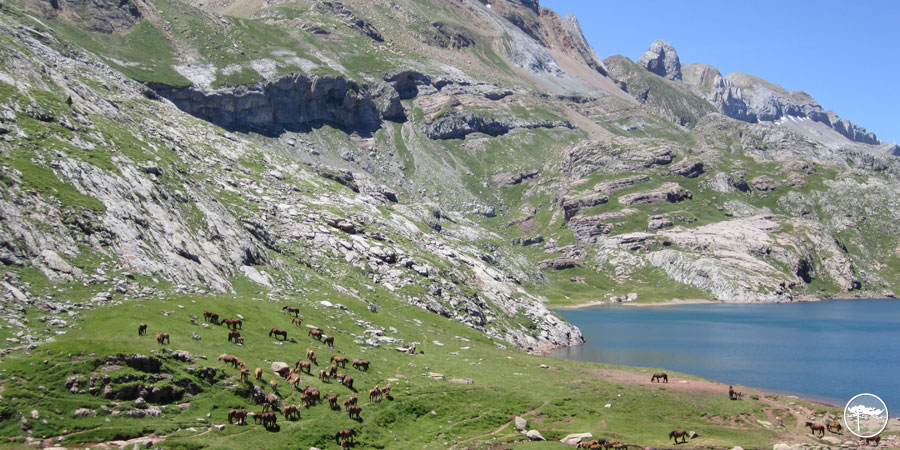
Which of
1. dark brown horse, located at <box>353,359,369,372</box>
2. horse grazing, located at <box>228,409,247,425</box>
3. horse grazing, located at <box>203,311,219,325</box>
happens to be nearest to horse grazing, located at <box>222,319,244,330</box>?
horse grazing, located at <box>203,311,219,325</box>

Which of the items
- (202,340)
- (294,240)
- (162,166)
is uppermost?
(162,166)

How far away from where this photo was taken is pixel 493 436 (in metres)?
46.2

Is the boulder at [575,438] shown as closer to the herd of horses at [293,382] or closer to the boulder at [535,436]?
the boulder at [535,436]

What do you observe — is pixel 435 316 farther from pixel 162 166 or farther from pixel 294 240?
pixel 162 166

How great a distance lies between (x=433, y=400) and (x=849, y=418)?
126 ft

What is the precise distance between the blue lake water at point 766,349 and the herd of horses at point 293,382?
2395 inches

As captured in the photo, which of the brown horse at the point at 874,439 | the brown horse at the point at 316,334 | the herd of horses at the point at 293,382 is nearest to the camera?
the herd of horses at the point at 293,382

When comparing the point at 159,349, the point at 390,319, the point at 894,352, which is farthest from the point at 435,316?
the point at 894,352

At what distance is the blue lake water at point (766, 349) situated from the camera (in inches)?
3393

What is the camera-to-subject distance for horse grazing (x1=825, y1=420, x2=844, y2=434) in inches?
2021

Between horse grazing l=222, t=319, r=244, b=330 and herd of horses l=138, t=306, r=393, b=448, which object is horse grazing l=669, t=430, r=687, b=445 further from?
horse grazing l=222, t=319, r=244, b=330

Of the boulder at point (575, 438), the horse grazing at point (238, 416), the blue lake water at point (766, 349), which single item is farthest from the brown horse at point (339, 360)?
the blue lake water at point (766, 349)

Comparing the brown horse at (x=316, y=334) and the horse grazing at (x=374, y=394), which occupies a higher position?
the brown horse at (x=316, y=334)

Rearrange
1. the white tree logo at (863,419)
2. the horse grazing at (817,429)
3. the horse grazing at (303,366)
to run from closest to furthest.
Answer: the white tree logo at (863,419) → the horse grazing at (817,429) → the horse grazing at (303,366)
